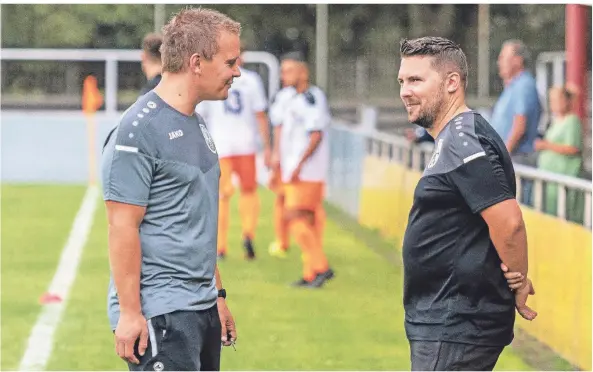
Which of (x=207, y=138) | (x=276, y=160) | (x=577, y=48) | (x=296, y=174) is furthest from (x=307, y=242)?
(x=207, y=138)

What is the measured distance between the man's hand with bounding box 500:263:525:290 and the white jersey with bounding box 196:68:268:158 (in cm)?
871

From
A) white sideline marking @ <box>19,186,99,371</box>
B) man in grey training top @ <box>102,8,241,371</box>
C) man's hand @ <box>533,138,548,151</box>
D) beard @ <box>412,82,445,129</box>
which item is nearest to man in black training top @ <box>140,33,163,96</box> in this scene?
white sideline marking @ <box>19,186,99,371</box>

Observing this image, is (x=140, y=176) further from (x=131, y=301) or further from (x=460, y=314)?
(x=460, y=314)

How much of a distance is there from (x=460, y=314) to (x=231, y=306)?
20.0ft

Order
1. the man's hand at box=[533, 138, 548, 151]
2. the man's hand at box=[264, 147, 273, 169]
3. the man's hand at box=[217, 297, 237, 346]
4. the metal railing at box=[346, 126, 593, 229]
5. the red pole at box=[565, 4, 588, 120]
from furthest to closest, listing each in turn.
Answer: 1. the red pole at box=[565, 4, 588, 120]
2. the man's hand at box=[264, 147, 273, 169]
3. the man's hand at box=[533, 138, 548, 151]
4. the metal railing at box=[346, 126, 593, 229]
5. the man's hand at box=[217, 297, 237, 346]

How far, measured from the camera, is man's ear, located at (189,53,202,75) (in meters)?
4.62

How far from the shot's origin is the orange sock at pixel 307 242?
459 inches

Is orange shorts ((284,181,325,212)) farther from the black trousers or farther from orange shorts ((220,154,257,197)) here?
the black trousers

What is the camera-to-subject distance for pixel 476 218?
15.2ft

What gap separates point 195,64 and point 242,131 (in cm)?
881

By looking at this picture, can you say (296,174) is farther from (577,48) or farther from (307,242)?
(577,48)

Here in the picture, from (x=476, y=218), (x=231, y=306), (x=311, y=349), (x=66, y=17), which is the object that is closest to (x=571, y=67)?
(x=231, y=306)

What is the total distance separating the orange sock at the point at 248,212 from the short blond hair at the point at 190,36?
898 centimetres

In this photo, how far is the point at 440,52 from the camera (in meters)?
4.75
